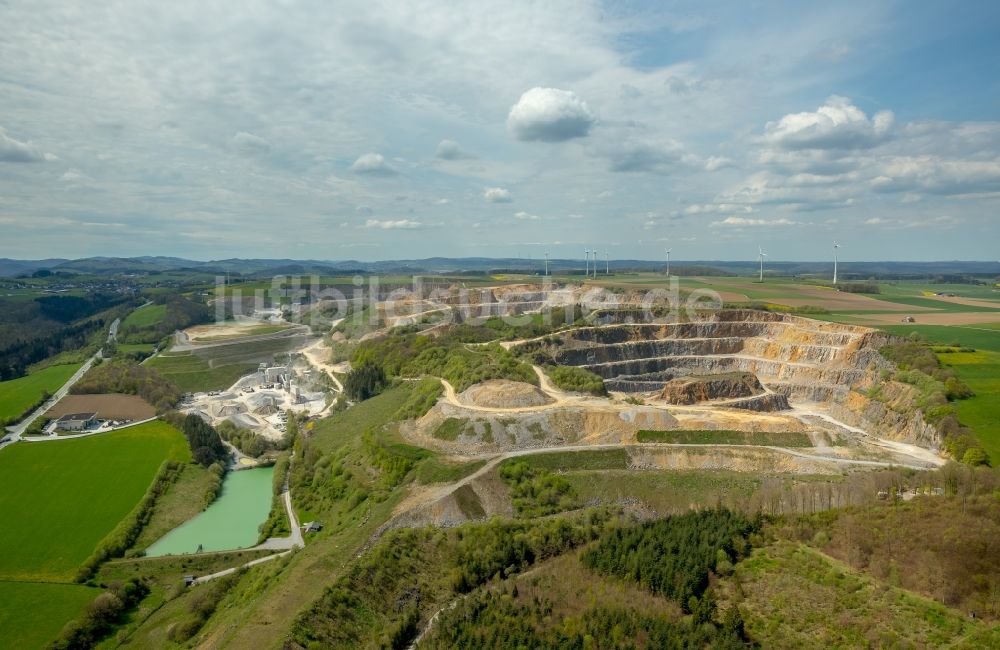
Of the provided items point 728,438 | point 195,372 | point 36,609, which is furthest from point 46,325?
point 728,438

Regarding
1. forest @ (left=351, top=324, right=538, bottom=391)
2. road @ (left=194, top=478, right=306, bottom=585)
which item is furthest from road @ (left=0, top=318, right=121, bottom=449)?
road @ (left=194, top=478, right=306, bottom=585)

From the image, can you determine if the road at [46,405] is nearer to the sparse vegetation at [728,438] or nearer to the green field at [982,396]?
the sparse vegetation at [728,438]

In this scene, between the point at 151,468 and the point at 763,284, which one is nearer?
the point at 151,468

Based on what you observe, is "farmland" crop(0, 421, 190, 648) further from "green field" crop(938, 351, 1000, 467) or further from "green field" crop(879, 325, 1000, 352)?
"green field" crop(879, 325, 1000, 352)

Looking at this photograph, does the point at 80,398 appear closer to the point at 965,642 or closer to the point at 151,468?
the point at 151,468

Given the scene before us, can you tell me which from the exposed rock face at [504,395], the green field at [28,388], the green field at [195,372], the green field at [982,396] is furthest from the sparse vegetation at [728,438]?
the green field at [28,388]

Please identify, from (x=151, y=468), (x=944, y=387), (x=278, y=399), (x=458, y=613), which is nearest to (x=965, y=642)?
(x=458, y=613)
